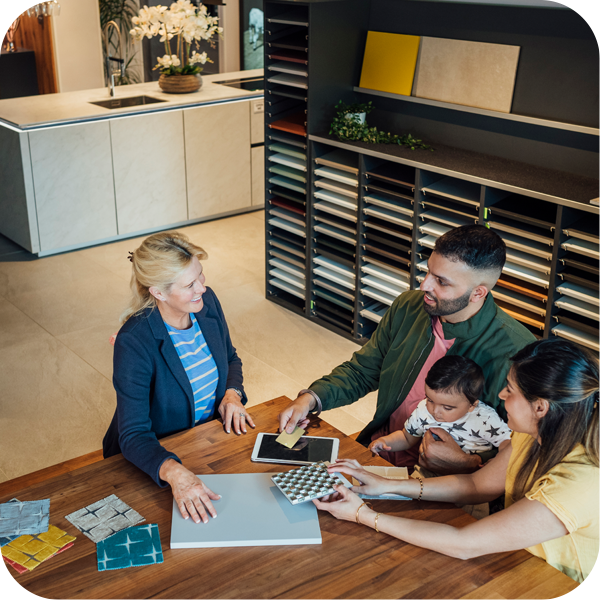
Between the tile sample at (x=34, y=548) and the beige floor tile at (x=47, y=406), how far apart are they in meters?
1.58

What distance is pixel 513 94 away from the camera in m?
3.55

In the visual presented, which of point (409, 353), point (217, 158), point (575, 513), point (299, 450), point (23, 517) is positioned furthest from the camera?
point (217, 158)

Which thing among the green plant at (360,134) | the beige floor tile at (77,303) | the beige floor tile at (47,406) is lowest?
the beige floor tile at (47,406)

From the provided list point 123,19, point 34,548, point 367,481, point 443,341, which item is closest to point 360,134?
point 443,341

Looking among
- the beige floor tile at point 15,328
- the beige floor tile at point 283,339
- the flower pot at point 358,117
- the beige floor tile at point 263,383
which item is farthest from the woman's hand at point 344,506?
the beige floor tile at point 15,328

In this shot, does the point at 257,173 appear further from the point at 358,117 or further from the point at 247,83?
the point at 358,117

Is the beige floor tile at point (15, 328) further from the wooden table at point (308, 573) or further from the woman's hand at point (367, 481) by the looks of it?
the woman's hand at point (367, 481)

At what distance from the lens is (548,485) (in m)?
1.62

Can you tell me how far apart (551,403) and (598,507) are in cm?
24

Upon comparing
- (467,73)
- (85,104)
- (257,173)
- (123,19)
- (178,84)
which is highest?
(123,19)

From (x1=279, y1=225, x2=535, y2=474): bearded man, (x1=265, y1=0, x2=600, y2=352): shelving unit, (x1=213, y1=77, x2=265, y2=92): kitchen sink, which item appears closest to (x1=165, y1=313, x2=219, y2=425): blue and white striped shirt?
(x1=279, y1=225, x2=535, y2=474): bearded man

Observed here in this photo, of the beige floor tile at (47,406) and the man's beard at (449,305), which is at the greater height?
the man's beard at (449,305)

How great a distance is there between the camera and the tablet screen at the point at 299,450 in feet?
6.64

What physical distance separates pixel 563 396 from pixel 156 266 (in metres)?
1.23
